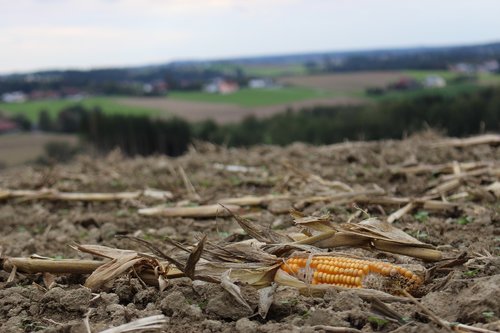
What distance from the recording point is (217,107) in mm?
58438

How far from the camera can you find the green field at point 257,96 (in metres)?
63.4

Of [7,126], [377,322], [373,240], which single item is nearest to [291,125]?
[7,126]

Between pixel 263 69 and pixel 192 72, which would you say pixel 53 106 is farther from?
pixel 263 69

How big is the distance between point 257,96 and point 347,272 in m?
65.5

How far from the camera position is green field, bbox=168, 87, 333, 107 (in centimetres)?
6344

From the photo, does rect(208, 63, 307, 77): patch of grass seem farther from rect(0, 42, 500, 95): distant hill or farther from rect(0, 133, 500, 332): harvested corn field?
rect(0, 133, 500, 332): harvested corn field

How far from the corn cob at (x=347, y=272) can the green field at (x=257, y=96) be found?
5787 cm

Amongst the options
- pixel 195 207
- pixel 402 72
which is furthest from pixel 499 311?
pixel 402 72

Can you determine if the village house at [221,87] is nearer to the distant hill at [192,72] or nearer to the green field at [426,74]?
the distant hill at [192,72]

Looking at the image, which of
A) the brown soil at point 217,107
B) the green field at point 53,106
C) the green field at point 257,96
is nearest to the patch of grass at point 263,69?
the green field at point 257,96

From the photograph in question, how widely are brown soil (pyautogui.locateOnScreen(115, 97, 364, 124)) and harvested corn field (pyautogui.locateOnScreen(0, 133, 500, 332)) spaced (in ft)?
136

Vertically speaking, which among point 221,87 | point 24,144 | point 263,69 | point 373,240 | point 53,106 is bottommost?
point 24,144

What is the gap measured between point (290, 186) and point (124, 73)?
206 feet

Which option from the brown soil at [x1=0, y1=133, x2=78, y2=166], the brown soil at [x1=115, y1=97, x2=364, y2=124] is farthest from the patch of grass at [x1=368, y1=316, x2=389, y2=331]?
the brown soil at [x1=115, y1=97, x2=364, y2=124]
